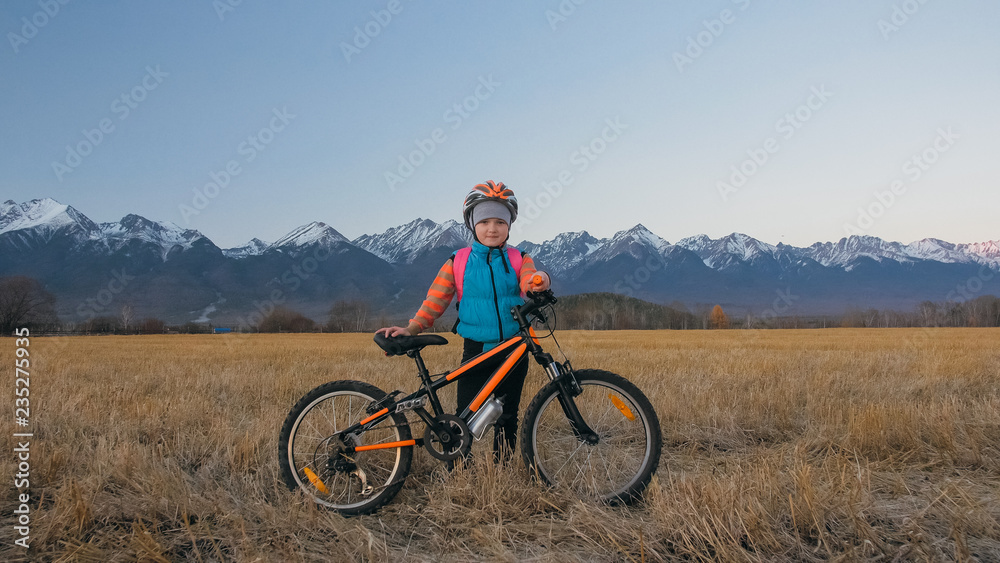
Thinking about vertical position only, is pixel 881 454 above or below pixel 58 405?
below

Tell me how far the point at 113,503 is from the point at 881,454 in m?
5.76

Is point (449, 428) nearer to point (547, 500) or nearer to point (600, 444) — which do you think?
point (547, 500)

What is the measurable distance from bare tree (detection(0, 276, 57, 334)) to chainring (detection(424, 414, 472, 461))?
299 ft

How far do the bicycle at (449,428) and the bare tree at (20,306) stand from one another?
297ft

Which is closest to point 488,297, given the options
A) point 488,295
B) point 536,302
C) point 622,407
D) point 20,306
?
point 488,295

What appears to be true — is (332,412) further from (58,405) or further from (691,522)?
(58,405)

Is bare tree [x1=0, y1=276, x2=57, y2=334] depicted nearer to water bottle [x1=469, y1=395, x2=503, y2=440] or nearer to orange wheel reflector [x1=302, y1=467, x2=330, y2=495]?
orange wheel reflector [x1=302, y1=467, x2=330, y2=495]

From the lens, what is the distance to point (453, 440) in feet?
11.6

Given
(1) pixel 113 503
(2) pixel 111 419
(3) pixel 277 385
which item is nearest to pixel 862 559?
(1) pixel 113 503

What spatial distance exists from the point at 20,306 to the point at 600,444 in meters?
101

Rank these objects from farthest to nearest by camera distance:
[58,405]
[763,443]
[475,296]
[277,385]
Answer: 1. [277,385]
2. [58,405]
3. [763,443]
4. [475,296]

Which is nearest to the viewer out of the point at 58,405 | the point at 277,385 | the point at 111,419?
the point at 111,419

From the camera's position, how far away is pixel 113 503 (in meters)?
3.25

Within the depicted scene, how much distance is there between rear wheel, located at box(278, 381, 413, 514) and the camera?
3518 mm
